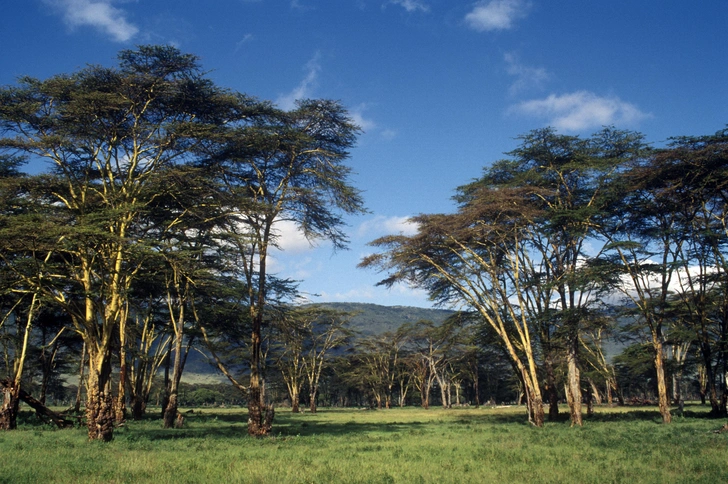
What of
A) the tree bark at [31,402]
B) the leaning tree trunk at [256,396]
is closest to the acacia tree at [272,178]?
the leaning tree trunk at [256,396]

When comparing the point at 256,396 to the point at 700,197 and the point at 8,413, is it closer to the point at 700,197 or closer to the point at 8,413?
the point at 8,413

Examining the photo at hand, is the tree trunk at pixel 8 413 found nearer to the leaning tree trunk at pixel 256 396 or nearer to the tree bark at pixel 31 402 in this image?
the tree bark at pixel 31 402

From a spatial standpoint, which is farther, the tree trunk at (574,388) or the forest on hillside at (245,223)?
the tree trunk at (574,388)

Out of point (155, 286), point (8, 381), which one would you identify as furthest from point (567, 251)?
point (8, 381)

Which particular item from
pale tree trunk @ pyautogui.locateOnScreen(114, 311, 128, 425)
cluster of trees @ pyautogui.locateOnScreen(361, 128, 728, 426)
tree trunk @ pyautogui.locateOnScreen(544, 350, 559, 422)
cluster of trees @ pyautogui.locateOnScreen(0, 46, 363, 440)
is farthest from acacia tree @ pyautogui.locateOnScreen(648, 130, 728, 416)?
pale tree trunk @ pyautogui.locateOnScreen(114, 311, 128, 425)

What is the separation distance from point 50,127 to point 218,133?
5420 millimetres

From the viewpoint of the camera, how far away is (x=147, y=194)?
17.7m

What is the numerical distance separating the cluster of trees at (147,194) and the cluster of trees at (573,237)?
633 cm

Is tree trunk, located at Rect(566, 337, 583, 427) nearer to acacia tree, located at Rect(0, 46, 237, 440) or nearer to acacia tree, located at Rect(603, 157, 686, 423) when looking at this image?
acacia tree, located at Rect(603, 157, 686, 423)

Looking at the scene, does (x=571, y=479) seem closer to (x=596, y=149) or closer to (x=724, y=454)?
(x=724, y=454)

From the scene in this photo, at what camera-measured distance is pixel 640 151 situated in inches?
985

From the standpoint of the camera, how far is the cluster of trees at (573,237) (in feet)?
75.2

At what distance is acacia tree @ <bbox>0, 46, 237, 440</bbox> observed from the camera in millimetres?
15852

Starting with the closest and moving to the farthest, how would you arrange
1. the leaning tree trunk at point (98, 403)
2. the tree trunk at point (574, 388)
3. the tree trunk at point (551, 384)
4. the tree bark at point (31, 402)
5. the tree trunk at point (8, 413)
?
1. the leaning tree trunk at point (98, 403)
2. the tree bark at point (31, 402)
3. the tree trunk at point (8, 413)
4. the tree trunk at point (574, 388)
5. the tree trunk at point (551, 384)
